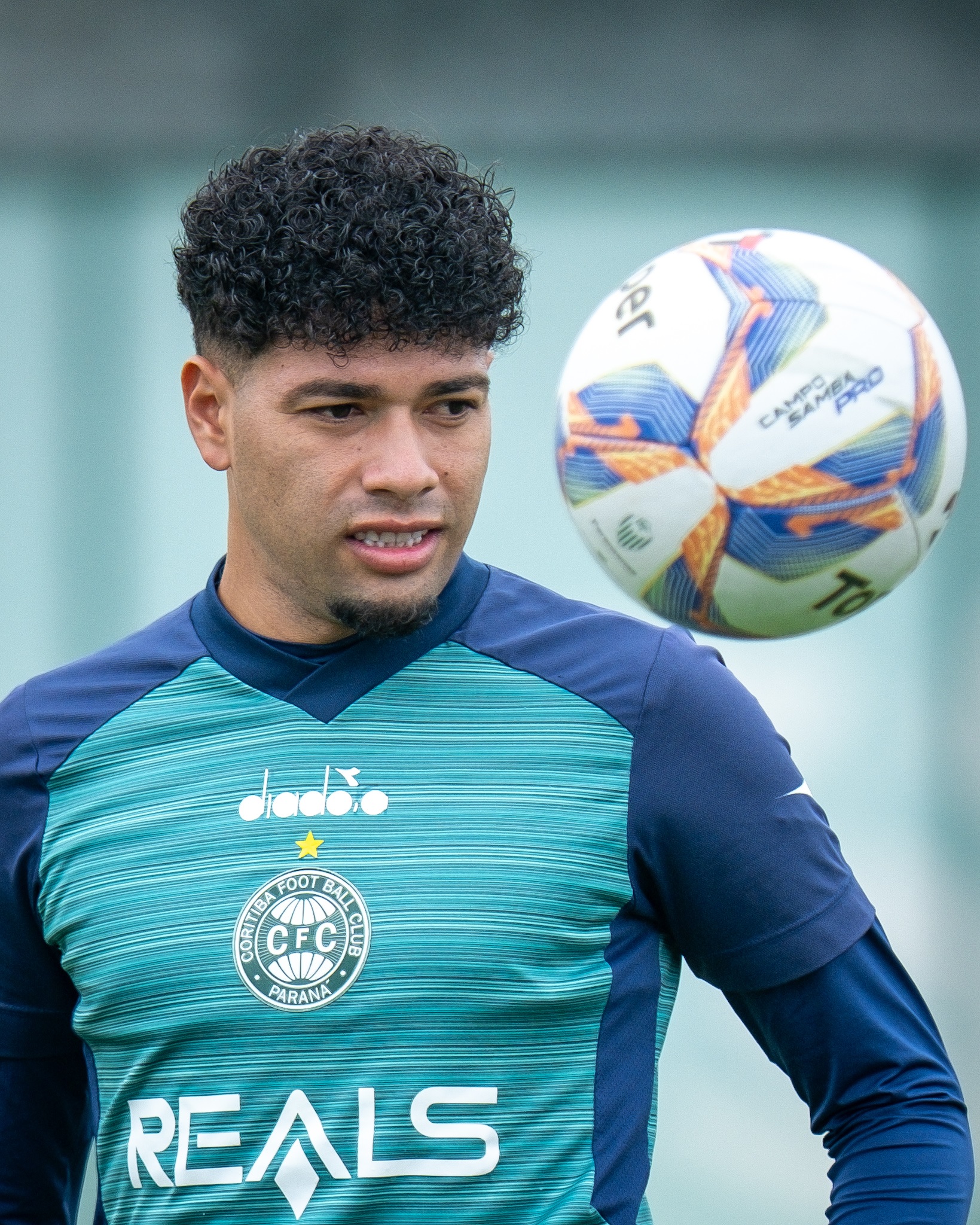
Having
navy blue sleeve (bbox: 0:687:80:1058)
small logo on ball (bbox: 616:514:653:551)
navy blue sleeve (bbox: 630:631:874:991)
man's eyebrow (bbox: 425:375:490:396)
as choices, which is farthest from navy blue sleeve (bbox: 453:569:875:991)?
navy blue sleeve (bbox: 0:687:80:1058)

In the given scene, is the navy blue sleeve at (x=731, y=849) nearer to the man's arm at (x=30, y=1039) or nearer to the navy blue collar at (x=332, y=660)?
the navy blue collar at (x=332, y=660)

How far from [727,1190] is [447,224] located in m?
3.16

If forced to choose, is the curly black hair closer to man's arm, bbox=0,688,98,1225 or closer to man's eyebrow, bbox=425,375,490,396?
man's eyebrow, bbox=425,375,490,396

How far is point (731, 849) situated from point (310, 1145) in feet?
1.65

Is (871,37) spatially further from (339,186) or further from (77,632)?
(339,186)

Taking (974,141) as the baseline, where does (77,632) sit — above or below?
below

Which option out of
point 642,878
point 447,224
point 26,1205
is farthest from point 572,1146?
point 447,224

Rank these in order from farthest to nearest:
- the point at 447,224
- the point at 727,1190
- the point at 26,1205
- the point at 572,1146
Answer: the point at 727,1190 < the point at 26,1205 < the point at 447,224 < the point at 572,1146

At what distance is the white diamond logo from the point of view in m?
1.76

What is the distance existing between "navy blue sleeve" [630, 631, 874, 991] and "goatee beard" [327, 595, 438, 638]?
247 mm

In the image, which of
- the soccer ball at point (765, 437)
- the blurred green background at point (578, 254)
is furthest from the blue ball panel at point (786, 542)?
the blurred green background at point (578, 254)

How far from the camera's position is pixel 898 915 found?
4453 millimetres

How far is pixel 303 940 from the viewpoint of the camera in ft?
5.91

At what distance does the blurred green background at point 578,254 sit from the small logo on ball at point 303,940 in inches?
107
